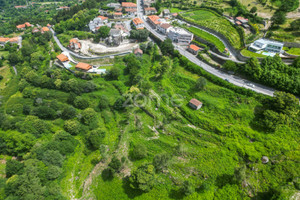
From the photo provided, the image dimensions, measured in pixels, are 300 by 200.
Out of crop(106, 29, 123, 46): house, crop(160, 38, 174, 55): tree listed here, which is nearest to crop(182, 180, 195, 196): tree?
crop(160, 38, 174, 55): tree

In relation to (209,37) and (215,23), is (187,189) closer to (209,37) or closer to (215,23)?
(209,37)

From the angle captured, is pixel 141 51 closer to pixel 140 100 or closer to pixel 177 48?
pixel 177 48

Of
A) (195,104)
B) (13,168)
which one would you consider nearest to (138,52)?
(195,104)

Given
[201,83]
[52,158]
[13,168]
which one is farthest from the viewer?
[201,83]

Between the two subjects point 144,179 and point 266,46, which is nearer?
point 144,179

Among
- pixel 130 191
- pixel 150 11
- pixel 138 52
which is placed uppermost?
pixel 150 11

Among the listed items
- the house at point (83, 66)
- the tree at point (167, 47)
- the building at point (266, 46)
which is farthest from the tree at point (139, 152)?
the building at point (266, 46)

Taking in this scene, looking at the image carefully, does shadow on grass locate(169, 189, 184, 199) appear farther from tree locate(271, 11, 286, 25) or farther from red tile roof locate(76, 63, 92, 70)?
tree locate(271, 11, 286, 25)

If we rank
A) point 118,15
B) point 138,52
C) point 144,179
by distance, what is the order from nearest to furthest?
1. point 144,179
2. point 138,52
3. point 118,15
